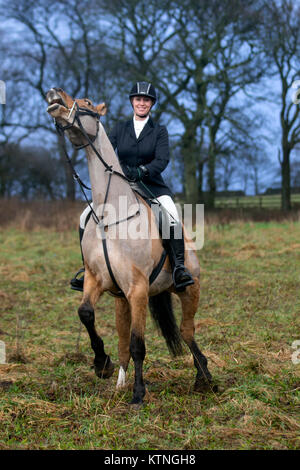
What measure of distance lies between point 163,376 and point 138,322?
43.4 inches

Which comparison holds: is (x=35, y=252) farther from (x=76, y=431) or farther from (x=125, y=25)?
(x=125, y=25)

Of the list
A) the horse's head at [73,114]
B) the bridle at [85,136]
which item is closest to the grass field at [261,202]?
the bridle at [85,136]

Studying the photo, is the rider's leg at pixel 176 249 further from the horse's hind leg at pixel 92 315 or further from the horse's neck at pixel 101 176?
the horse's hind leg at pixel 92 315

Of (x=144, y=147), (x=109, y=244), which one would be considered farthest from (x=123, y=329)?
(x=144, y=147)

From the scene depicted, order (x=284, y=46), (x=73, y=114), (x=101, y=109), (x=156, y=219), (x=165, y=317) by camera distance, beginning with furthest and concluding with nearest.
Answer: (x=284, y=46) → (x=165, y=317) → (x=156, y=219) → (x=101, y=109) → (x=73, y=114)

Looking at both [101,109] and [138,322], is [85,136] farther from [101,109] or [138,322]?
→ [138,322]

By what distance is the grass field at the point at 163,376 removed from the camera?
149 inches

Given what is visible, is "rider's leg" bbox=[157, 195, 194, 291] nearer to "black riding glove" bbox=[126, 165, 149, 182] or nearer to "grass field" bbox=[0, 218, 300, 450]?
"black riding glove" bbox=[126, 165, 149, 182]

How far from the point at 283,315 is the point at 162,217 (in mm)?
3711

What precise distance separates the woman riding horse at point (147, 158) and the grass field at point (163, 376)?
1.12 m

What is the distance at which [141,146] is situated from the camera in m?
5.27

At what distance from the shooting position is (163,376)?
541cm

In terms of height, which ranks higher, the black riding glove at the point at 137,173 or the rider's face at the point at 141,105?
the rider's face at the point at 141,105
